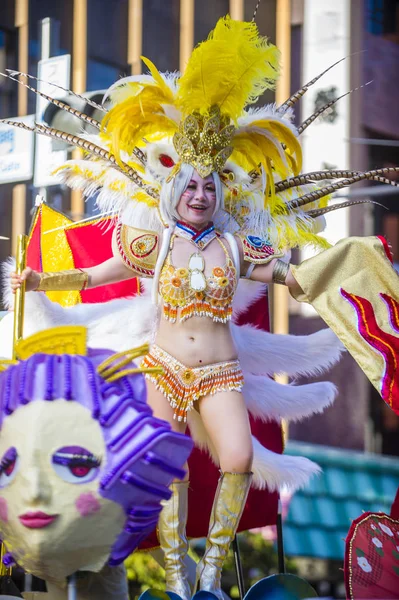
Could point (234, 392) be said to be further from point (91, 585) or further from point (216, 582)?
point (91, 585)

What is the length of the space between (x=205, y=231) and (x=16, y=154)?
2410 mm

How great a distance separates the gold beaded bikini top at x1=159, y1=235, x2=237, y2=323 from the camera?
2922 millimetres

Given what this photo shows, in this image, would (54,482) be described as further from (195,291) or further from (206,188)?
(206,188)

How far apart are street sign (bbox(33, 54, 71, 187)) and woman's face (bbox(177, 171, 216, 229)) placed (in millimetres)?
2083

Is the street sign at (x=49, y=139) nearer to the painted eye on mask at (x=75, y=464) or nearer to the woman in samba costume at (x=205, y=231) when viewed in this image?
the woman in samba costume at (x=205, y=231)

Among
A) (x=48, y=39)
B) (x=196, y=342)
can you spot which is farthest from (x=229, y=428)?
(x=48, y=39)

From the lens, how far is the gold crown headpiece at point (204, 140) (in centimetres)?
299

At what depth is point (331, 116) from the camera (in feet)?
18.5

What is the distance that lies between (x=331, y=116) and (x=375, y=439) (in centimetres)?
Result: 218

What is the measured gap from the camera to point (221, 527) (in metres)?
2.75

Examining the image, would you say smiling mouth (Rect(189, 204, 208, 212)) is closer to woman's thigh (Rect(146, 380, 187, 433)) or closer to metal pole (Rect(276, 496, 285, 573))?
woman's thigh (Rect(146, 380, 187, 433))

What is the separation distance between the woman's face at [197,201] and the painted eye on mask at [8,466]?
46.8 inches

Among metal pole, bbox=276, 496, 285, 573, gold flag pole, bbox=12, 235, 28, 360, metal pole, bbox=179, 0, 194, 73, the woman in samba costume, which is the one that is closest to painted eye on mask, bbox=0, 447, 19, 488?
gold flag pole, bbox=12, 235, 28, 360

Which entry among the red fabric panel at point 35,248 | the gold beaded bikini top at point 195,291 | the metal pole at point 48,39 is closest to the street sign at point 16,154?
the metal pole at point 48,39
